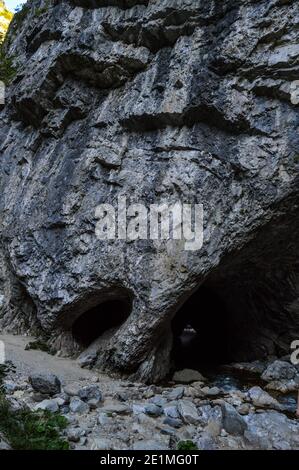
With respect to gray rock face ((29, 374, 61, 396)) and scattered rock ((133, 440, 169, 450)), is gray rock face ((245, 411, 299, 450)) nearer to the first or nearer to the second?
scattered rock ((133, 440, 169, 450))

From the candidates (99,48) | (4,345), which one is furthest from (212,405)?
(99,48)

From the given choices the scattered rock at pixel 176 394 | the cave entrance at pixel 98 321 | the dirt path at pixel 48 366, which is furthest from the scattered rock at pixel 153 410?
the cave entrance at pixel 98 321

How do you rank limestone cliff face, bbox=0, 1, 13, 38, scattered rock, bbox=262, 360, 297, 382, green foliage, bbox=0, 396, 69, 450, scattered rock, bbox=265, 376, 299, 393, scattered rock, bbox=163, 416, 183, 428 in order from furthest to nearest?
limestone cliff face, bbox=0, 1, 13, 38 < scattered rock, bbox=262, 360, 297, 382 < scattered rock, bbox=265, 376, 299, 393 < scattered rock, bbox=163, 416, 183, 428 < green foliage, bbox=0, 396, 69, 450

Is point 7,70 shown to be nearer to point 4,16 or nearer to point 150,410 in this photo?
point 4,16

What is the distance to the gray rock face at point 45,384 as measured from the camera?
29.5ft

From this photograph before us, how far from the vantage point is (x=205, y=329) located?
2217 cm

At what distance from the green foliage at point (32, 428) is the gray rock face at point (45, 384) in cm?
114

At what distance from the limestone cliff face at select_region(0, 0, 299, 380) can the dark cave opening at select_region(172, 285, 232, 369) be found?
1.31m

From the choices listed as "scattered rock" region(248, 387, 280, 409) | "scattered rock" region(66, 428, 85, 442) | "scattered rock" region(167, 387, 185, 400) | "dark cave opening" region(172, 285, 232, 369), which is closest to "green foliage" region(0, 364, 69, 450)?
"scattered rock" region(66, 428, 85, 442)

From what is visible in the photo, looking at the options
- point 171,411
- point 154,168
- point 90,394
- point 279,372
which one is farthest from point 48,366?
point 279,372

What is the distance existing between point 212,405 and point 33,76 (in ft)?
49.9

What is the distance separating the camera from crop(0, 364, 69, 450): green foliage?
20.7 ft

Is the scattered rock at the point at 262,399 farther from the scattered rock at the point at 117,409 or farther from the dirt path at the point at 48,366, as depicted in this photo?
the dirt path at the point at 48,366

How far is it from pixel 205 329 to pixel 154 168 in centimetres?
1248
